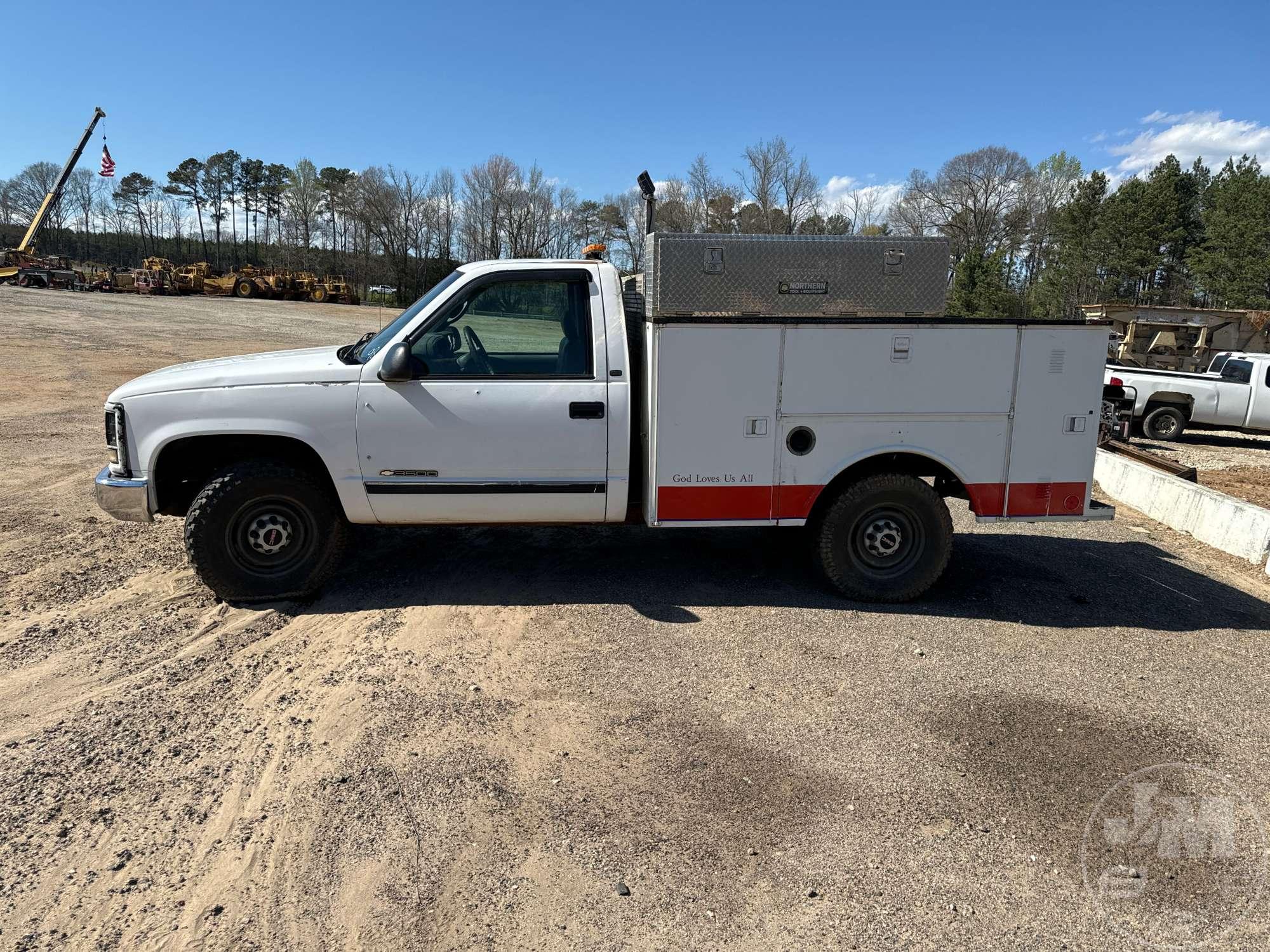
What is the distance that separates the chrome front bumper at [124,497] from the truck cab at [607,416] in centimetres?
1

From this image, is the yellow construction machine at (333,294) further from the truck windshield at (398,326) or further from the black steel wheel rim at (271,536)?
the black steel wheel rim at (271,536)

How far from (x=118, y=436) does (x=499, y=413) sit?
231 centimetres

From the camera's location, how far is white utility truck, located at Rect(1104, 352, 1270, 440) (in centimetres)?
1446

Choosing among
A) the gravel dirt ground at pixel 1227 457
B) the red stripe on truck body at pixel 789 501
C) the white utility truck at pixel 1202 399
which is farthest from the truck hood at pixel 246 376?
the white utility truck at pixel 1202 399

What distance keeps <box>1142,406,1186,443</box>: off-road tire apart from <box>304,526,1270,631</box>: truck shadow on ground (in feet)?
28.6

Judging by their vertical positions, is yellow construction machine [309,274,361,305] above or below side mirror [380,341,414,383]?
above

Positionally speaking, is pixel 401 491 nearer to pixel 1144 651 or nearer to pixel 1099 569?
pixel 1144 651

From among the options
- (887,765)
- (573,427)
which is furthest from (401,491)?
(887,765)

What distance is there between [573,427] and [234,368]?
216 centimetres

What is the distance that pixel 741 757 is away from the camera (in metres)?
3.79

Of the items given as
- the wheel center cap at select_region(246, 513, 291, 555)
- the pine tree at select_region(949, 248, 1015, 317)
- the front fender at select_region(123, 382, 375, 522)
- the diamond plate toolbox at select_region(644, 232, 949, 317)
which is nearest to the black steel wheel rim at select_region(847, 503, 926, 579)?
the diamond plate toolbox at select_region(644, 232, 949, 317)

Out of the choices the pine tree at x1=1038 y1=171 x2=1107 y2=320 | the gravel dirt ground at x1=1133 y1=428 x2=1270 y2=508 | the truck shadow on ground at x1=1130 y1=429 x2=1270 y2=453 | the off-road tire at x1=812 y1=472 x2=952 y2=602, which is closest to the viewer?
the off-road tire at x1=812 y1=472 x2=952 y2=602

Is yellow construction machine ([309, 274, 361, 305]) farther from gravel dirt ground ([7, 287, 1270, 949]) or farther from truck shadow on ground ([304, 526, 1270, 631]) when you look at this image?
truck shadow on ground ([304, 526, 1270, 631])

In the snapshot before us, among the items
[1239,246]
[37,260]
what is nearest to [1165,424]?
[1239,246]
